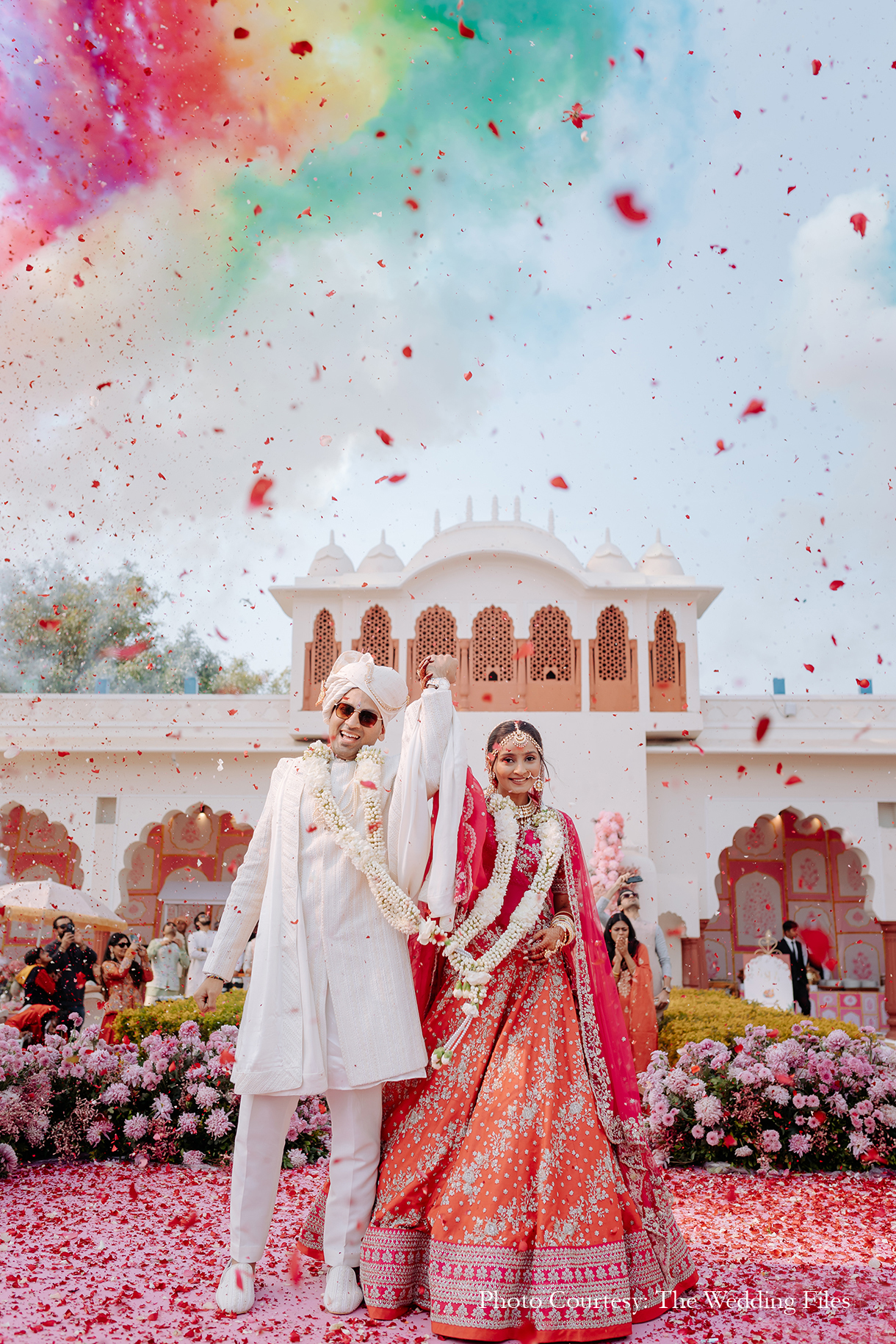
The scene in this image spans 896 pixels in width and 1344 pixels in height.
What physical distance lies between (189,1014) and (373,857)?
161 inches

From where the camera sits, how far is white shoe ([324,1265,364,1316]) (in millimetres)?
2746

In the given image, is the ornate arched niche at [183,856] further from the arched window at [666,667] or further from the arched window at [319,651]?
the arched window at [666,667]

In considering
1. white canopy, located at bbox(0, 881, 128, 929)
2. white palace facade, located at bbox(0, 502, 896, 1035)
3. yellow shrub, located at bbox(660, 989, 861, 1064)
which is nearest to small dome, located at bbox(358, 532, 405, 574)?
white palace facade, located at bbox(0, 502, 896, 1035)

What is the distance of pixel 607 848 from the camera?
12828mm

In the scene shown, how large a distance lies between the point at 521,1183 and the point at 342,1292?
1.96 feet

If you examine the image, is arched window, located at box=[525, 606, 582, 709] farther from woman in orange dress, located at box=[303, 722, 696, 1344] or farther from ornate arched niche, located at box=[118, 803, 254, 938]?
woman in orange dress, located at box=[303, 722, 696, 1344]

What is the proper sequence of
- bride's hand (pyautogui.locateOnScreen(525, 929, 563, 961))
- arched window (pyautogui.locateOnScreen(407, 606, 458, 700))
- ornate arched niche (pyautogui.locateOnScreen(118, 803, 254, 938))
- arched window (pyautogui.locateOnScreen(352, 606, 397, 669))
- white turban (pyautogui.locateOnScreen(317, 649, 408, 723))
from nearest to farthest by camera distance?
1. bride's hand (pyautogui.locateOnScreen(525, 929, 563, 961))
2. white turban (pyautogui.locateOnScreen(317, 649, 408, 723))
3. arched window (pyautogui.locateOnScreen(407, 606, 458, 700))
4. arched window (pyautogui.locateOnScreen(352, 606, 397, 669))
5. ornate arched niche (pyautogui.locateOnScreen(118, 803, 254, 938))

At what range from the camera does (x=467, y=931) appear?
9.95 ft

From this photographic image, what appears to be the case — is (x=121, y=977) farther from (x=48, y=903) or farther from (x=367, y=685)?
(x=367, y=685)

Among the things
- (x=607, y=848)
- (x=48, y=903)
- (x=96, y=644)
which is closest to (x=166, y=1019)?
(x=48, y=903)

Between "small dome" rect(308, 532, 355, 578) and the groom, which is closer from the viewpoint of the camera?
the groom

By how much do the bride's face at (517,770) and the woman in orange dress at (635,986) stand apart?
11.1 ft

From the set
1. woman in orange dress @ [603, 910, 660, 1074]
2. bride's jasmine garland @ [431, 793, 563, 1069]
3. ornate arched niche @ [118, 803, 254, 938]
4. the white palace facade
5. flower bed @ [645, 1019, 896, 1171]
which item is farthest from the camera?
ornate arched niche @ [118, 803, 254, 938]

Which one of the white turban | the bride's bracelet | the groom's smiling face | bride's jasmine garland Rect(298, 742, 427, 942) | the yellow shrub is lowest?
the yellow shrub
